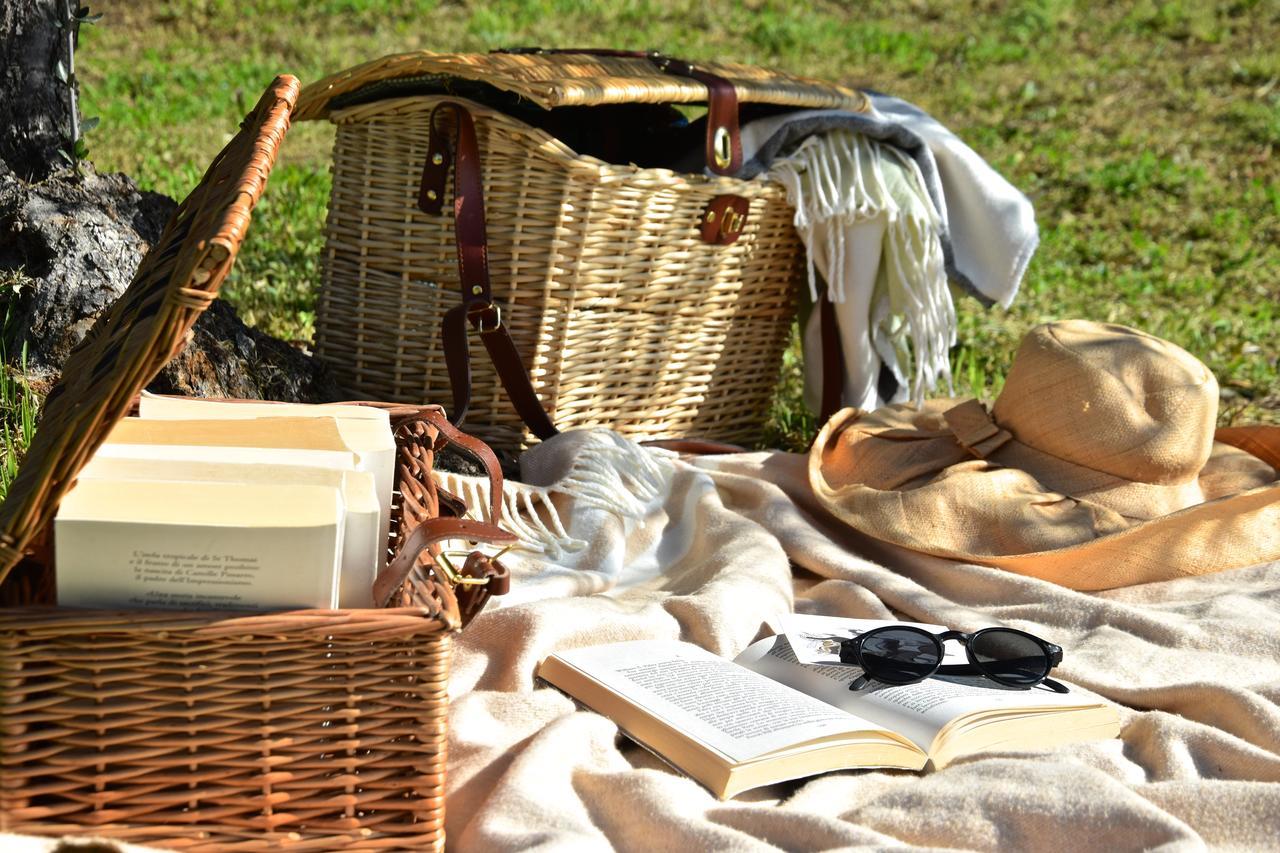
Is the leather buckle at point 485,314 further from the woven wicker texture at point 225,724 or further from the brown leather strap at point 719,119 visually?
the woven wicker texture at point 225,724

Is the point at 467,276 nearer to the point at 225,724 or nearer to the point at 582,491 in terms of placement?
the point at 582,491

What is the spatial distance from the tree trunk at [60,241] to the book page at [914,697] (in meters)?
1.25

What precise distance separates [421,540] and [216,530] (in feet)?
0.72

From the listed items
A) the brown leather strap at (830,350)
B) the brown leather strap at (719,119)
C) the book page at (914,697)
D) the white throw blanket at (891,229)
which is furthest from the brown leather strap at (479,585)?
the brown leather strap at (830,350)

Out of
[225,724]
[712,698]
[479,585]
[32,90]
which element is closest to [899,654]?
[712,698]

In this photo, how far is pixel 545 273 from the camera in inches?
104

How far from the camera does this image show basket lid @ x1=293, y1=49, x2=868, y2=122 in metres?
2.45

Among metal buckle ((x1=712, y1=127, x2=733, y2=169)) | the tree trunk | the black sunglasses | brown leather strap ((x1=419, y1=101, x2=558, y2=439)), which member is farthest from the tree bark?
the black sunglasses

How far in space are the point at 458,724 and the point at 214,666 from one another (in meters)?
0.47

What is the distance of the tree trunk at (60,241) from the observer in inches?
94.1

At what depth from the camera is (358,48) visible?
657 centimetres

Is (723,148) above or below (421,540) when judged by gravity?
above

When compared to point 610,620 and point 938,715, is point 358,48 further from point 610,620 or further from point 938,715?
point 938,715

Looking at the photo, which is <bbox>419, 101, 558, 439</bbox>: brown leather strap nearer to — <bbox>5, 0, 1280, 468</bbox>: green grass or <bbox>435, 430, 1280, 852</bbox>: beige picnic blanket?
<bbox>435, 430, 1280, 852</bbox>: beige picnic blanket
